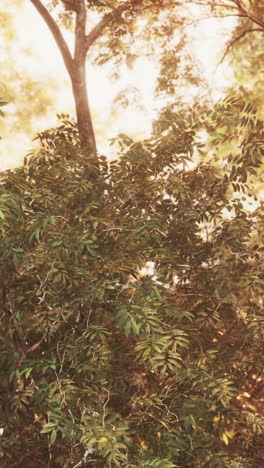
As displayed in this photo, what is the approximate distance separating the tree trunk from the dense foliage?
1.30 m

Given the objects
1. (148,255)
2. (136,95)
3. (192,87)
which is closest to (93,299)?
(148,255)

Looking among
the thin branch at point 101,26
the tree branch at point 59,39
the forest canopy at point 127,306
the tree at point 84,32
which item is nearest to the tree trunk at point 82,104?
the tree at point 84,32

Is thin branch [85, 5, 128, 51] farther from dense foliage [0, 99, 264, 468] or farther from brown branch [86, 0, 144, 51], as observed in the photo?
dense foliage [0, 99, 264, 468]

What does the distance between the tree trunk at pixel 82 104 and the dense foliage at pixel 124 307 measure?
1.30 m

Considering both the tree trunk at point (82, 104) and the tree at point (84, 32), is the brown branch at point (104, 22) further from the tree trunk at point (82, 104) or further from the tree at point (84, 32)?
the tree trunk at point (82, 104)

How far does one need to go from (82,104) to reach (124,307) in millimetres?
3628

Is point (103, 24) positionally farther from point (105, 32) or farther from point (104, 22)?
point (105, 32)

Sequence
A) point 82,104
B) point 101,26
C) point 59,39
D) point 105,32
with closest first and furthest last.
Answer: point 82,104 → point 59,39 → point 101,26 → point 105,32

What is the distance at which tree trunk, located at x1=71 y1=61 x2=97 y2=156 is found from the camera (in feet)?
17.9

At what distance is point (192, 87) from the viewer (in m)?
7.05

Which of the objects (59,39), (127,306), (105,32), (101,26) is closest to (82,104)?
(59,39)

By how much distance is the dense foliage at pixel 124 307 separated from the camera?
9.08 feet

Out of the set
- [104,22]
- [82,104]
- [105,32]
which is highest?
[104,22]

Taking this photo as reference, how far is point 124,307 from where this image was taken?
8.68 ft
